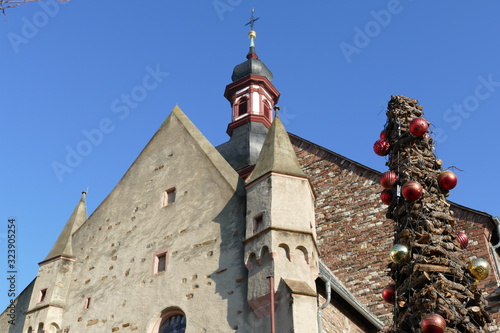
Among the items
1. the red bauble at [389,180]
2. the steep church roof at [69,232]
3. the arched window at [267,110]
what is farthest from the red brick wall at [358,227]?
the red bauble at [389,180]

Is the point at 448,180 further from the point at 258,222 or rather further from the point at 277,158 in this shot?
the point at 277,158

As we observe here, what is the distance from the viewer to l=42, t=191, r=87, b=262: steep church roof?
1788 cm

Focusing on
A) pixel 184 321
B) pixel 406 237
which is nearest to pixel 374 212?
pixel 184 321

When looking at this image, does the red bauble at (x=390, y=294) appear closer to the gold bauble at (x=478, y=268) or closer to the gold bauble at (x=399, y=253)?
the gold bauble at (x=399, y=253)

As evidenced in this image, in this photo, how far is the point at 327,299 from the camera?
14.1 meters

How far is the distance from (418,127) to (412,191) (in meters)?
1.29

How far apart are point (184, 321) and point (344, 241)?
7334 millimetres

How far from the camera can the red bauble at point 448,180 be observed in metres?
10.8

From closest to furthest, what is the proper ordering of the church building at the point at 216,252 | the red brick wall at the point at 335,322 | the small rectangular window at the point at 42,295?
the church building at the point at 216,252 → the red brick wall at the point at 335,322 → the small rectangular window at the point at 42,295

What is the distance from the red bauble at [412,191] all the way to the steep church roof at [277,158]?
4.55 m

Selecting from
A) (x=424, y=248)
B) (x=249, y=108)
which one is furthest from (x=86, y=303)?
(x=249, y=108)

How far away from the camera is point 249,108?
30375mm

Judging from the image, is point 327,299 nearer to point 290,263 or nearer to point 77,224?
point 290,263

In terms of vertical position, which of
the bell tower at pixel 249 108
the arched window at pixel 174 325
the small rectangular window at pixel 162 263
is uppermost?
the bell tower at pixel 249 108
